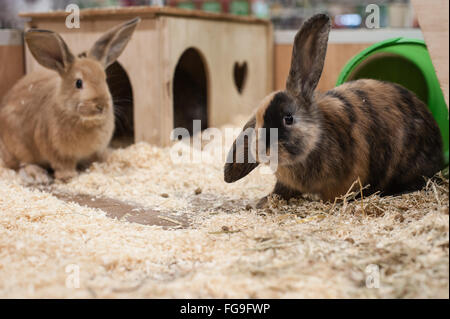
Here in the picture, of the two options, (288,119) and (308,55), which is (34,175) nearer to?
(288,119)

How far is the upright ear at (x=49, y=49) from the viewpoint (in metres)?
3.38

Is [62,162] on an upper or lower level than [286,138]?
lower

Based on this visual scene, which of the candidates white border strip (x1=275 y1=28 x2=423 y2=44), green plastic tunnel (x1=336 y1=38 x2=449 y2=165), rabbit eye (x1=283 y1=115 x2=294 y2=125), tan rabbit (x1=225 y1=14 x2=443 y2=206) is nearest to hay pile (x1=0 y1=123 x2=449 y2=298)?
tan rabbit (x1=225 y1=14 x2=443 y2=206)

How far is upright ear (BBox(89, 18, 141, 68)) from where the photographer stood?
3652 millimetres

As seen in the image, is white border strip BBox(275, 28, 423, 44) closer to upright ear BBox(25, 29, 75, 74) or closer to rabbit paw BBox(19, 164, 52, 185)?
upright ear BBox(25, 29, 75, 74)

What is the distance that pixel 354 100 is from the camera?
282 centimetres

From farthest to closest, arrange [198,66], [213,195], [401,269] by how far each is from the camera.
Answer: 1. [198,66]
2. [213,195]
3. [401,269]

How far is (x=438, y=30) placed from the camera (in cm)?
190

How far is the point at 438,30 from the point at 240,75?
3.67 meters

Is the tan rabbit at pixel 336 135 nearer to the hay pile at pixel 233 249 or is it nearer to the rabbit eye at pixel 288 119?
the rabbit eye at pixel 288 119

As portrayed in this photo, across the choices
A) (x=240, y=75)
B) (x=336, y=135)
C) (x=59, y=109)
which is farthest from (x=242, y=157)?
(x=240, y=75)
